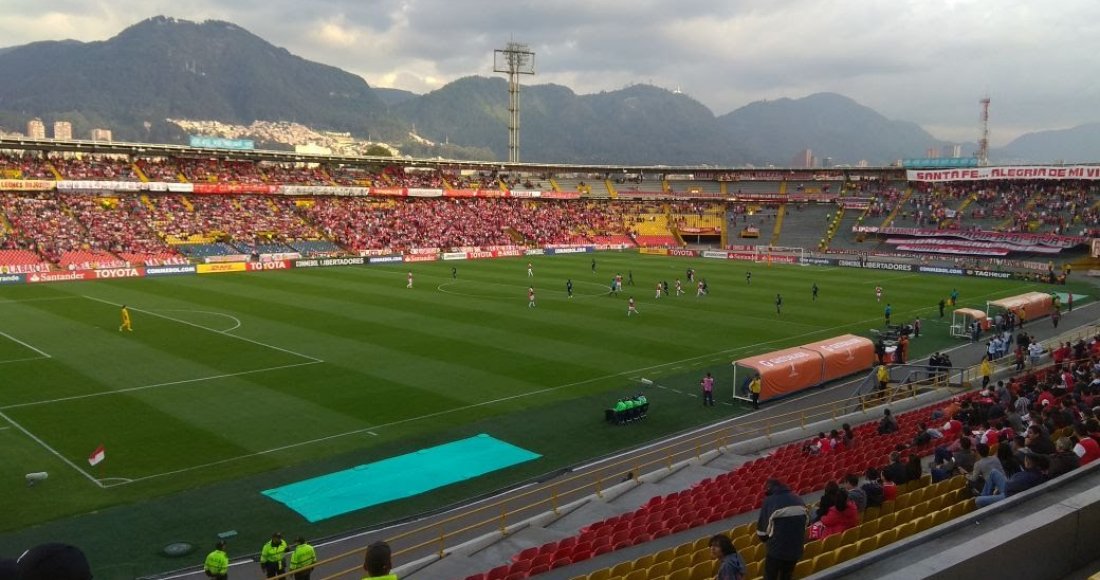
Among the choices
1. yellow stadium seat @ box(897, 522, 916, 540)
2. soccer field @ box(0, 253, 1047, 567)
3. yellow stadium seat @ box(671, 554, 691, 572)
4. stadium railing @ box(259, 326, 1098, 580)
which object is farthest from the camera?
soccer field @ box(0, 253, 1047, 567)

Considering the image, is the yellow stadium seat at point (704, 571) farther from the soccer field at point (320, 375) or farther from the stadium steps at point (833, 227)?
the stadium steps at point (833, 227)

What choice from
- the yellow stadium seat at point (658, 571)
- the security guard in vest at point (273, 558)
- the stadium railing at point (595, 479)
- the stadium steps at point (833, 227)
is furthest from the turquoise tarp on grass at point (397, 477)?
the stadium steps at point (833, 227)

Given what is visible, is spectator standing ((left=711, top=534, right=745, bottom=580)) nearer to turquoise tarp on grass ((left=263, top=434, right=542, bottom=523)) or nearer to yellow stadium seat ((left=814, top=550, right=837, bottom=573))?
yellow stadium seat ((left=814, top=550, right=837, bottom=573))

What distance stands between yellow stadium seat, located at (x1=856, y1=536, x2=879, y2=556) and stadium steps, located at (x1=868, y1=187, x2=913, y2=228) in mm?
84006

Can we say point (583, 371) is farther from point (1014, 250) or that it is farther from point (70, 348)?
point (1014, 250)

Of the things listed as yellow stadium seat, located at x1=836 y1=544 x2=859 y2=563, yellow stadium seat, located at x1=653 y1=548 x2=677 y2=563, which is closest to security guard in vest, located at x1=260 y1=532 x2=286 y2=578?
yellow stadium seat, located at x1=653 y1=548 x2=677 y2=563

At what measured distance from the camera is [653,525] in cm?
1188

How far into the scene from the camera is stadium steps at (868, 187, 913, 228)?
278ft

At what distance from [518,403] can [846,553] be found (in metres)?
17.1

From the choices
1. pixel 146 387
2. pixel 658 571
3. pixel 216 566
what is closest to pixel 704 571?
pixel 658 571

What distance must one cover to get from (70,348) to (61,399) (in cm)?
817

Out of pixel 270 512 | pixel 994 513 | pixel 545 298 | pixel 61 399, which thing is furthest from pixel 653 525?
pixel 545 298

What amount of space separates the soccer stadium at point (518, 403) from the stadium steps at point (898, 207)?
1290 cm

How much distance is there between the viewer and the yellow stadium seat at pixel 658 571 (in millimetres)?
8297
